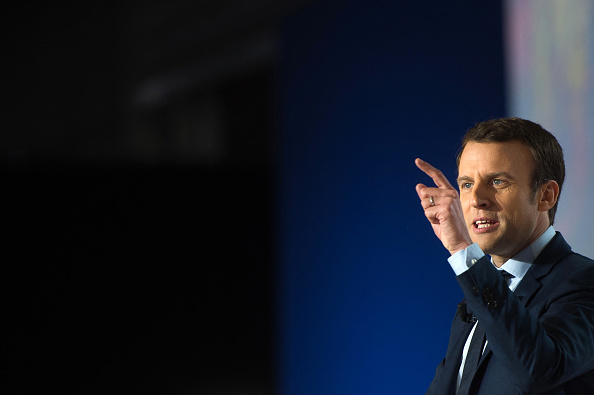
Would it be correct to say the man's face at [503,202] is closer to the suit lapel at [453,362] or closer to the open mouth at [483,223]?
the open mouth at [483,223]

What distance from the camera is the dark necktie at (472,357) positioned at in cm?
154

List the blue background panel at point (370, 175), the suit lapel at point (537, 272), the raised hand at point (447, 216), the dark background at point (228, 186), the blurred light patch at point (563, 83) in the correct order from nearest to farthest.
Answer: the raised hand at point (447, 216) < the suit lapel at point (537, 272) < the blurred light patch at point (563, 83) < the blue background panel at point (370, 175) < the dark background at point (228, 186)

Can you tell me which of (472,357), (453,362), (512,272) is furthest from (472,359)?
(512,272)

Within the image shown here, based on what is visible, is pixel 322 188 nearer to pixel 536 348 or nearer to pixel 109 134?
pixel 109 134

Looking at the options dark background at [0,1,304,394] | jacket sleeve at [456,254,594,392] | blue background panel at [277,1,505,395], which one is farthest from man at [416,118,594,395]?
dark background at [0,1,304,394]

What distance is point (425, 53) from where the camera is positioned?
2.92m

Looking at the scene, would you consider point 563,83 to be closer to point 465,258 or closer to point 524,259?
point 524,259

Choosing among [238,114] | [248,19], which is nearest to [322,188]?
[238,114]

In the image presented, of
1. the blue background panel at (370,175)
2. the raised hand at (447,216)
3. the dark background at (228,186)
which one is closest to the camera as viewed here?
the raised hand at (447,216)

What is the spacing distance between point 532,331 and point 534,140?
0.55m

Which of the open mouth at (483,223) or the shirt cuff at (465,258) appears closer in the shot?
the shirt cuff at (465,258)

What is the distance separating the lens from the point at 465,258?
4.49 feet

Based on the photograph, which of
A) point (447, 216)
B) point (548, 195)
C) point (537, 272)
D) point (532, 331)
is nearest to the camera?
point (532, 331)

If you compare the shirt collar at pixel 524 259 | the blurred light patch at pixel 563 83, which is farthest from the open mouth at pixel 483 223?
the blurred light patch at pixel 563 83
